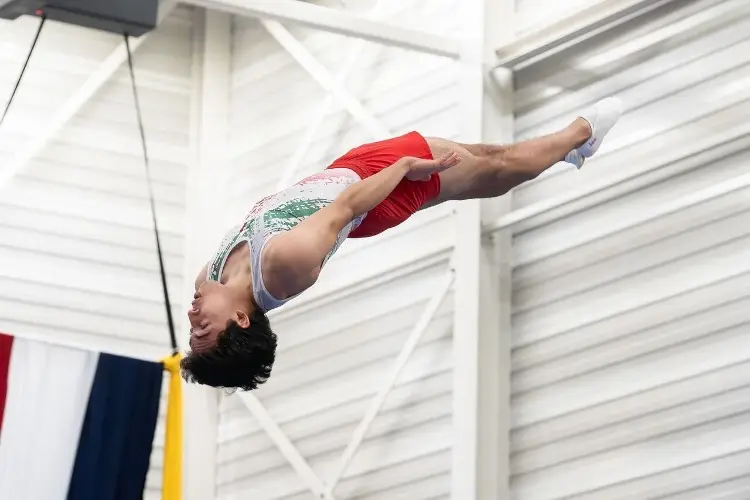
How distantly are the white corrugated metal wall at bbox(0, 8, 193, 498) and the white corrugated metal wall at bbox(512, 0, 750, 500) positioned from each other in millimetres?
2331

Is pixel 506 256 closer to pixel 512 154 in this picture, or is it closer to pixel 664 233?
pixel 664 233

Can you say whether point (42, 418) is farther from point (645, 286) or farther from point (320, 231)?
point (645, 286)

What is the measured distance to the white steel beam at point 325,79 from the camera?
7.39 meters

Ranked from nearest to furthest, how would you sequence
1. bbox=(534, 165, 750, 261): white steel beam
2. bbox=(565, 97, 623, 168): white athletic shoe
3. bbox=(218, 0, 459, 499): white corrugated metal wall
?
bbox=(565, 97, 623, 168): white athletic shoe
bbox=(534, 165, 750, 261): white steel beam
bbox=(218, 0, 459, 499): white corrugated metal wall

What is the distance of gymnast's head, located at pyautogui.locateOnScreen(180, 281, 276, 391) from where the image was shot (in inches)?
185

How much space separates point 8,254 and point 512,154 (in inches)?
134

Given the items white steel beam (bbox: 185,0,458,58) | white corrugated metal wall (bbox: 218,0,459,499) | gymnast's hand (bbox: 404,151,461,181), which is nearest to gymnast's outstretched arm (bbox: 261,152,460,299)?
gymnast's hand (bbox: 404,151,461,181)

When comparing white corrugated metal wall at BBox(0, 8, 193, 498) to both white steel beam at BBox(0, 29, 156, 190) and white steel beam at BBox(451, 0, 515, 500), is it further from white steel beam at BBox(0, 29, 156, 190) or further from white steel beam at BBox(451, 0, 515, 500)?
white steel beam at BBox(451, 0, 515, 500)

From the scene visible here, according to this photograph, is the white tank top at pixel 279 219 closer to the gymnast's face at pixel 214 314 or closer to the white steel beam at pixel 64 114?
the gymnast's face at pixel 214 314

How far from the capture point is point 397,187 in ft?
16.6

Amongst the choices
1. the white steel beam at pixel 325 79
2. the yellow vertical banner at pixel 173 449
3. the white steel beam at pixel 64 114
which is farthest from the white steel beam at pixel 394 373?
the white steel beam at pixel 64 114

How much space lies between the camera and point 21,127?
7762mm

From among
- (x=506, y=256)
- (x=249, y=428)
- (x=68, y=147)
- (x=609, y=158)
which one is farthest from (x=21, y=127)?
(x=609, y=158)

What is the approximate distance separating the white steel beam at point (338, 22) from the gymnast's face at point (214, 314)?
2219 mm
